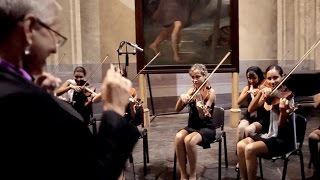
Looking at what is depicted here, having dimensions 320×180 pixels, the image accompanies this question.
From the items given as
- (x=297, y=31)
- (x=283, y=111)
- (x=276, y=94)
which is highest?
(x=297, y=31)

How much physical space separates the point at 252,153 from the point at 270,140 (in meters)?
0.20

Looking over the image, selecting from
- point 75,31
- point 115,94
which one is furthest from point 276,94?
point 75,31

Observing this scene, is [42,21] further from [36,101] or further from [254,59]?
[254,59]

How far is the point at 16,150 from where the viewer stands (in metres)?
1.12

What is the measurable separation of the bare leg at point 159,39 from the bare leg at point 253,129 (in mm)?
2859

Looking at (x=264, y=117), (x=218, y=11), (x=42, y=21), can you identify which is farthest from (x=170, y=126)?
(x=42, y=21)

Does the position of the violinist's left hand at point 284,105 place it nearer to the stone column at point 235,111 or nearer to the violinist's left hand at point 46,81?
the violinist's left hand at point 46,81

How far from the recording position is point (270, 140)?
12.3ft

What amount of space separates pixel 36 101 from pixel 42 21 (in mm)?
245

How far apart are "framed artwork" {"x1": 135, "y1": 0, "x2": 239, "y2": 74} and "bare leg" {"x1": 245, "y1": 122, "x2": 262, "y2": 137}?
2288mm

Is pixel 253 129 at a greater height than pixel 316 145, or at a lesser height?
greater

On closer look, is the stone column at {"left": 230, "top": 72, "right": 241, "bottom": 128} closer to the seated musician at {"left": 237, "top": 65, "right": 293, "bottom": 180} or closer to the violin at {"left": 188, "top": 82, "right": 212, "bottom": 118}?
the violin at {"left": 188, "top": 82, "right": 212, "bottom": 118}

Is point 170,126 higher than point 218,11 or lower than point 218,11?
lower

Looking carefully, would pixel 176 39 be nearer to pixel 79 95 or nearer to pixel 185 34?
pixel 185 34
